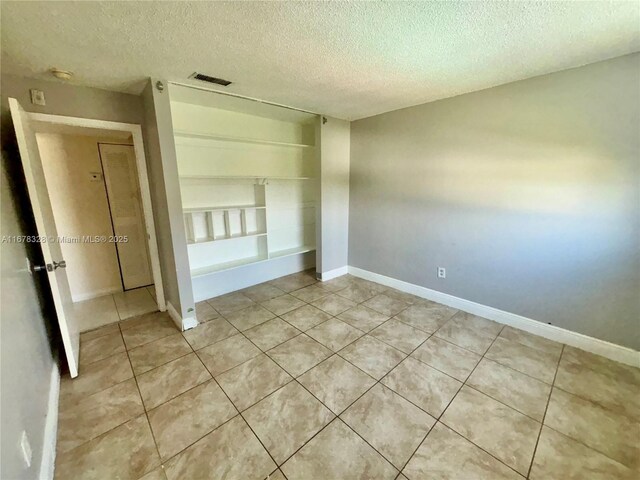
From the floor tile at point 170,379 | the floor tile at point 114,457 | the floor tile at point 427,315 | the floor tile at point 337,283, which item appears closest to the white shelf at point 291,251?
the floor tile at point 337,283

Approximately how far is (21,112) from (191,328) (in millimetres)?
2118

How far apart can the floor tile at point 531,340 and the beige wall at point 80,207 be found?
4774 millimetres

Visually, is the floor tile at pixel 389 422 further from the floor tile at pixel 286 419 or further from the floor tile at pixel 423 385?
the floor tile at pixel 286 419

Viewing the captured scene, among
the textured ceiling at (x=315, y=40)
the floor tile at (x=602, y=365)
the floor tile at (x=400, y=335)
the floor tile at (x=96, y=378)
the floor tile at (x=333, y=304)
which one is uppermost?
the textured ceiling at (x=315, y=40)

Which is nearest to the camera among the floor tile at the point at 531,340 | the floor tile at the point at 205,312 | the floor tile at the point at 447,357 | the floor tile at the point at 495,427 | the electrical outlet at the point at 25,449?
the electrical outlet at the point at 25,449

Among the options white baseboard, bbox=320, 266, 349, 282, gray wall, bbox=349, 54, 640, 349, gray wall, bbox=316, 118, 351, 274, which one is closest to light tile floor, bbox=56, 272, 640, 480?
gray wall, bbox=349, 54, 640, 349

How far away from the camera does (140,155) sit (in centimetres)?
269

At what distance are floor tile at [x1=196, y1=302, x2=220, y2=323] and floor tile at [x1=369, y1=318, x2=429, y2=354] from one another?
175cm

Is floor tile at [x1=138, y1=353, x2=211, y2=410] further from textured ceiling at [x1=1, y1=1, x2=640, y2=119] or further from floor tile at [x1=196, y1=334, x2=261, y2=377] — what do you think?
textured ceiling at [x1=1, y1=1, x2=640, y2=119]

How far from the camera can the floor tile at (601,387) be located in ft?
5.79

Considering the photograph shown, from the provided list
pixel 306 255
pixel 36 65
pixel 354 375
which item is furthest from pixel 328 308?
pixel 36 65

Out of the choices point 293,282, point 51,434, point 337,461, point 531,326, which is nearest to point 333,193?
point 293,282

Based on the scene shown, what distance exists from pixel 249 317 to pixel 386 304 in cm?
162

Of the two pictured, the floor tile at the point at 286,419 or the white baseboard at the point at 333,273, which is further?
the white baseboard at the point at 333,273
